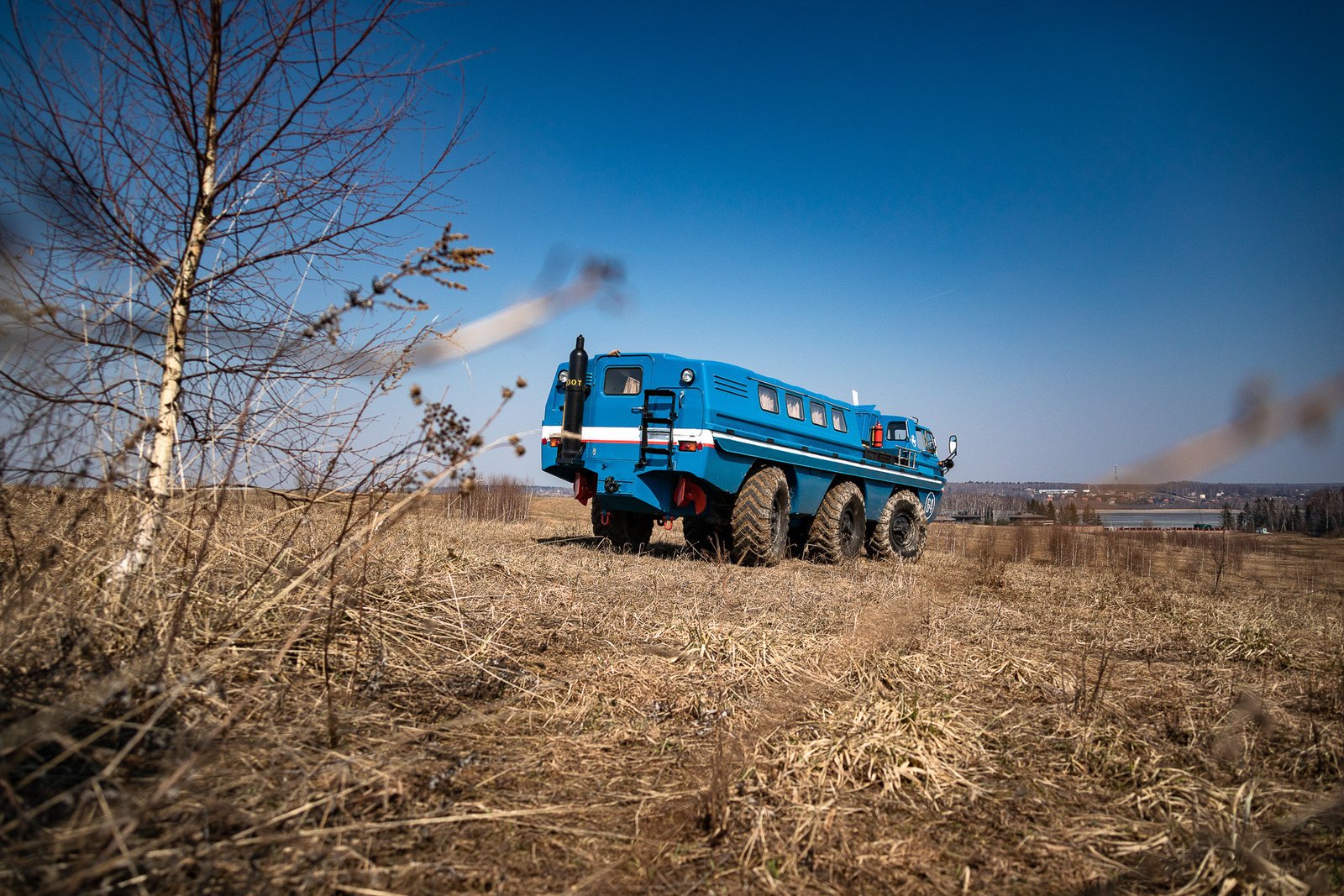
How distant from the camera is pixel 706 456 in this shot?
28.2 feet

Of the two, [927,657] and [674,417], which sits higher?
[674,417]

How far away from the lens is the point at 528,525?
1634 cm

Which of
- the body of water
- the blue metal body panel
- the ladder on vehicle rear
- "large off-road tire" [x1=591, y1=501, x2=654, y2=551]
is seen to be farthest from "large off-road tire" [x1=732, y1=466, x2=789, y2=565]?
the body of water

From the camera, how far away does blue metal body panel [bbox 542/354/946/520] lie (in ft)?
28.4

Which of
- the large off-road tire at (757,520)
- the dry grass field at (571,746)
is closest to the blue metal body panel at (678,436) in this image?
the large off-road tire at (757,520)

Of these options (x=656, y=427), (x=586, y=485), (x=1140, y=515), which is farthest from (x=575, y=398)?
(x=1140, y=515)

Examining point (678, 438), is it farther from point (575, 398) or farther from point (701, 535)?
point (701, 535)

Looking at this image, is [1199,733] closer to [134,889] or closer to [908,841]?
[908,841]

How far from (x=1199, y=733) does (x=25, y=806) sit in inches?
164

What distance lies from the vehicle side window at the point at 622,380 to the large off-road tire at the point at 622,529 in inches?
80.2

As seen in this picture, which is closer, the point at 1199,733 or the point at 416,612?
the point at 1199,733

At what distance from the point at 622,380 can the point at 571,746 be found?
675 centimetres

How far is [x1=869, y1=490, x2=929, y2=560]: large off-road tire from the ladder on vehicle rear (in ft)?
16.8

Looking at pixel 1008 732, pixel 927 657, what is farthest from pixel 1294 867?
pixel 927 657
